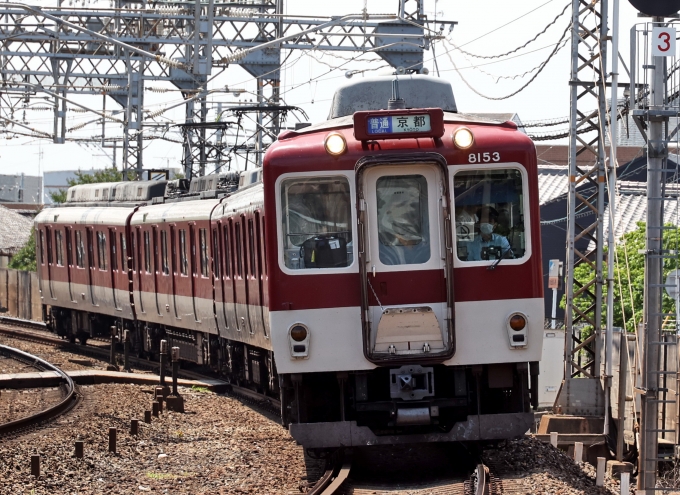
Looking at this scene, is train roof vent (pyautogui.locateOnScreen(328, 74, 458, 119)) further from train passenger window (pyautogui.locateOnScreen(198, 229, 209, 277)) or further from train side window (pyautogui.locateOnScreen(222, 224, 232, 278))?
train passenger window (pyautogui.locateOnScreen(198, 229, 209, 277))

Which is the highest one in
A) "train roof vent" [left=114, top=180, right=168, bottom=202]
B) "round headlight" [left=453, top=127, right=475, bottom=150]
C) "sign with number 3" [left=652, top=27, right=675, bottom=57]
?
"sign with number 3" [left=652, top=27, right=675, bottom=57]

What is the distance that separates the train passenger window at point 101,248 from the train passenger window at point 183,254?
4.97 m

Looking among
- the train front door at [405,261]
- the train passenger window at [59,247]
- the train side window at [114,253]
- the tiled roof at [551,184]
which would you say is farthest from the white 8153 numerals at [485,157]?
the tiled roof at [551,184]

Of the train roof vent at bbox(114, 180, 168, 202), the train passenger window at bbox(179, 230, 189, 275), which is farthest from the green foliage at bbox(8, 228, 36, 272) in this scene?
the train passenger window at bbox(179, 230, 189, 275)

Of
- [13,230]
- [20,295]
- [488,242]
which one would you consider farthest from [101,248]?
[13,230]

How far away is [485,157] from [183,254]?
10202 mm

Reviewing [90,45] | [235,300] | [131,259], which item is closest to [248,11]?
[90,45]

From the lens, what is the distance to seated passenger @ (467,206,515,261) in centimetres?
1025

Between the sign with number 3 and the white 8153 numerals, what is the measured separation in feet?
8.44

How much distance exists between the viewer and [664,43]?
11.9 meters

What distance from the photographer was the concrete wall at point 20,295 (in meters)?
40.9

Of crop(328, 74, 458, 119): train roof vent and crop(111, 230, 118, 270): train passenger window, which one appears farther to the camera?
crop(111, 230, 118, 270): train passenger window

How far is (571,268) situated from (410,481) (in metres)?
7.11

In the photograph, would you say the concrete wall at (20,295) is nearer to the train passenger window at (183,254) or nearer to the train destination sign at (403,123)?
the train passenger window at (183,254)
